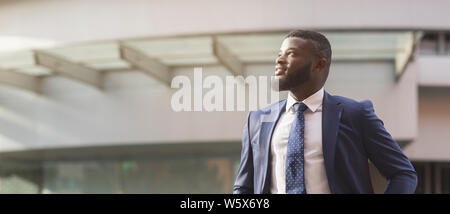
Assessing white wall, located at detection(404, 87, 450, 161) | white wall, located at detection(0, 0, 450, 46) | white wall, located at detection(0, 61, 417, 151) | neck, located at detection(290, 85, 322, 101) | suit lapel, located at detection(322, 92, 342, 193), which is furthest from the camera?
white wall, located at detection(404, 87, 450, 161)

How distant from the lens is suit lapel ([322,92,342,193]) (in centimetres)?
157

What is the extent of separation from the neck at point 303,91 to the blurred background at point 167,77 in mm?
6177

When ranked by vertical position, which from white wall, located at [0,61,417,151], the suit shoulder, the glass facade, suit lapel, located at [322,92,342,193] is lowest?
the glass facade

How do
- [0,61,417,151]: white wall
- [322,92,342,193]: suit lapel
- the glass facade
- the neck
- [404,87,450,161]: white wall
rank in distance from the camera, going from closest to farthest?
[322,92,342,193]: suit lapel < the neck < [0,61,417,151]: white wall < the glass facade < [404,87,450,161]: white wall

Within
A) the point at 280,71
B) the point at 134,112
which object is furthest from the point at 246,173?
the point at 134,112

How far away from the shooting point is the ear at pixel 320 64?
1.63 meters

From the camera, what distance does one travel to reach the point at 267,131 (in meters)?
1.70

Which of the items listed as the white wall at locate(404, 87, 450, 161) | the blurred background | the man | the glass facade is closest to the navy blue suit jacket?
the man

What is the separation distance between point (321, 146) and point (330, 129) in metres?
0.06

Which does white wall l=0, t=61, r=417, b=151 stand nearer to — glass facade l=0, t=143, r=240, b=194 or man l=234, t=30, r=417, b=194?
glass facade l=0, t=143, r=240, b=194

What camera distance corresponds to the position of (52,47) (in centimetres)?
928

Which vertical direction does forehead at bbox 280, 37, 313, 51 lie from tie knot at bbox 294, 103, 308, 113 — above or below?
above

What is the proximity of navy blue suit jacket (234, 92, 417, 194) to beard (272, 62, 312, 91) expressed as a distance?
0.41 ft
